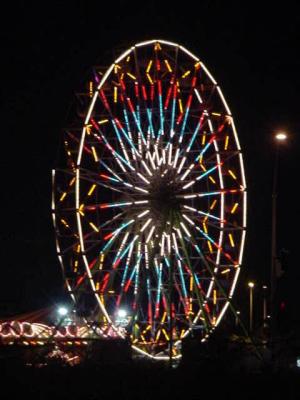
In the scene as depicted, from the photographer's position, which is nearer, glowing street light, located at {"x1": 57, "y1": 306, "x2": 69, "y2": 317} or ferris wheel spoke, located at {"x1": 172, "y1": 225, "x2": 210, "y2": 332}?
ferris wheel spoke, located at {"x1": 172, "y1": 225, "x2": 210, "y2": 332}

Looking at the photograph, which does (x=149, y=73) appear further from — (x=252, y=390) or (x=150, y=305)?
(x=252, y=390)

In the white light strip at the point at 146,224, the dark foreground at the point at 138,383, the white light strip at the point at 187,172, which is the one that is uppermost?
the white light strip at the point at 187,172

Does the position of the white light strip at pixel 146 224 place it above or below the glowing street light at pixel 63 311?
above

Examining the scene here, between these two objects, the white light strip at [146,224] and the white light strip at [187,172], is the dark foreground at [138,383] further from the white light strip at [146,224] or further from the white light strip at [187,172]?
the white light strip at [187,172]

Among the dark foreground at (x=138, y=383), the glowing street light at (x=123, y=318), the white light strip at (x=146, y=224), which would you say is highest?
the white light strip at (x=146, y=224)

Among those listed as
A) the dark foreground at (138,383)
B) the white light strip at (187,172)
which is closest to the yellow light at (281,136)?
the white light strip at (187,172)

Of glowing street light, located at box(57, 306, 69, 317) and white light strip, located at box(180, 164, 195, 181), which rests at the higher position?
white light strip, located at box(180, 164, 195, 181)

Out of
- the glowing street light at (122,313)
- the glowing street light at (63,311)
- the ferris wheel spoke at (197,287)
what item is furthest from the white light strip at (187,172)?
the glowing street light at (63,311)

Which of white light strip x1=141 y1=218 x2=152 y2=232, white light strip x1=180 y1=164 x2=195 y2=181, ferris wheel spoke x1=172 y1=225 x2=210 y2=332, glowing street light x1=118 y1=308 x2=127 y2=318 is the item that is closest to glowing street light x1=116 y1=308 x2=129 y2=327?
glowing street light x1=118 y1=308 x2=127 y2=318

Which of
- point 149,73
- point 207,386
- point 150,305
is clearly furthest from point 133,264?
point 207,386

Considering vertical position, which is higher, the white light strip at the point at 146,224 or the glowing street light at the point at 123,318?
→ the white light strip at the point at 146,224

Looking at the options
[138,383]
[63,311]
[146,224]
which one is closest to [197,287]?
[146,224]

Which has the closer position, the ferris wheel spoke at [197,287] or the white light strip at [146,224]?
the ferris wheel spoke at [197,287]

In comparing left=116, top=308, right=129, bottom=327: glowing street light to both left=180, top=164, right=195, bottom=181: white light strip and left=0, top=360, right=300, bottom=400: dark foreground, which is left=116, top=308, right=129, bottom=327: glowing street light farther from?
left=0, top=360, right=300, bottom=400: dark foreground
